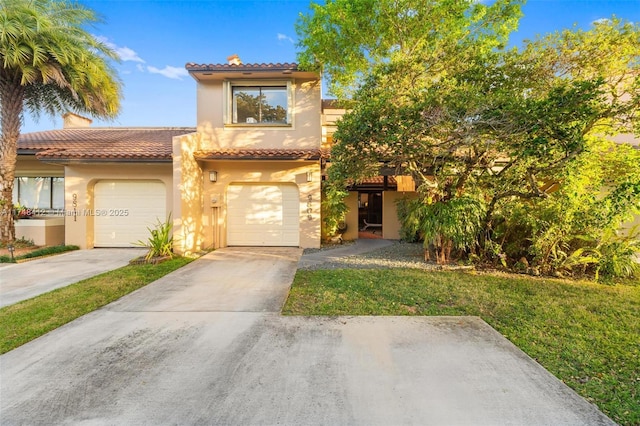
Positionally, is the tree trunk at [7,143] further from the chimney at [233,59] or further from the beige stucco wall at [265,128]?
the chimney at [233,59]

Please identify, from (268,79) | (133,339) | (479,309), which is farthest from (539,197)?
(268,79)

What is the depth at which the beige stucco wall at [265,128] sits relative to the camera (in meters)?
11.2

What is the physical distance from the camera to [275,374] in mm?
3221

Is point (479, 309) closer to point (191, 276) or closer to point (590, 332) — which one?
point (590, 332)

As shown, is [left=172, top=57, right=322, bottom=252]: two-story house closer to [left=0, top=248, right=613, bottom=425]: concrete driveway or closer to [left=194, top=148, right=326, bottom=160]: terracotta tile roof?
[left=194, top=148, right=326, bottom=160]: terracotta tile roof

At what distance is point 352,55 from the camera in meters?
9.42

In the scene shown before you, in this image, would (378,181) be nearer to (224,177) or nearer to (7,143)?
(224,177)

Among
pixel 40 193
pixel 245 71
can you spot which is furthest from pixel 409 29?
pixel 40 193

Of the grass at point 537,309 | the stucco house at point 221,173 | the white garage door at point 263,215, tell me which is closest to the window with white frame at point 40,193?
the stucco house at point 221,173

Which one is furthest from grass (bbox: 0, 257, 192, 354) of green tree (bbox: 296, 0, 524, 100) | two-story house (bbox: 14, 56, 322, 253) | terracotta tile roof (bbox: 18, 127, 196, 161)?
green tree (bbox: 296, 0, 524, 100)

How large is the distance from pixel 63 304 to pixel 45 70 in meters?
8.29

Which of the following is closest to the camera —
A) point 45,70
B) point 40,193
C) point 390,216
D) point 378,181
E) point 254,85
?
point 45,70

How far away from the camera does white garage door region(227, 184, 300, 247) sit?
38.2 feet

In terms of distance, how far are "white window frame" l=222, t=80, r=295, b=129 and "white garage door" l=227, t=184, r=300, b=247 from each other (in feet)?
7.58
